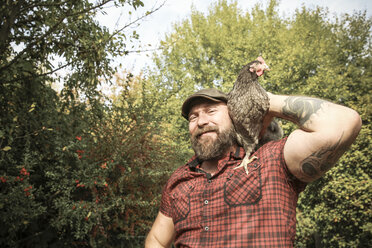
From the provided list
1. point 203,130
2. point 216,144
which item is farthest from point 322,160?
point 203,130

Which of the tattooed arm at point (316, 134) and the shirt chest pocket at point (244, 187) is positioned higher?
the tattooed arm at point (316, 134)

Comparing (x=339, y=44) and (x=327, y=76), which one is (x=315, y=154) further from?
(x=339, y=44)

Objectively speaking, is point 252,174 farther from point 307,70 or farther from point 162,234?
point 307,70

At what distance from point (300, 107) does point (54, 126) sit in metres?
3.67

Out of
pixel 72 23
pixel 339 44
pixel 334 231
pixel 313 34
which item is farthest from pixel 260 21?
pixel 72 23

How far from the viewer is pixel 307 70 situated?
12.7 meters

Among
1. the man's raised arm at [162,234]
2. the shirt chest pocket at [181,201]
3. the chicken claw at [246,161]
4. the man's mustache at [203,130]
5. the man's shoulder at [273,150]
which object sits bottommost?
the man's raised arm at [162,234]

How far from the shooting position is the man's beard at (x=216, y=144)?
73.3 inches

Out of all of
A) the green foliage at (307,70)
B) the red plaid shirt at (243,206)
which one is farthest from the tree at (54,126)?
the green foliage at (307,70)

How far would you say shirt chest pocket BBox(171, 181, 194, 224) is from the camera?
1785mm

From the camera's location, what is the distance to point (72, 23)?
3340 millimetres

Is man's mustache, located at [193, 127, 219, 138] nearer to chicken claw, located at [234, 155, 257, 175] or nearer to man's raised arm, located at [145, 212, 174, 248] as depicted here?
chicken claw, located at [234, 155, 257, 175]

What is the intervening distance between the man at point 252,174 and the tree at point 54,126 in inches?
80.1

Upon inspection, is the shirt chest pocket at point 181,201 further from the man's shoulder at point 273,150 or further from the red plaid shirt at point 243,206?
the man's shoulder at point 273,150
